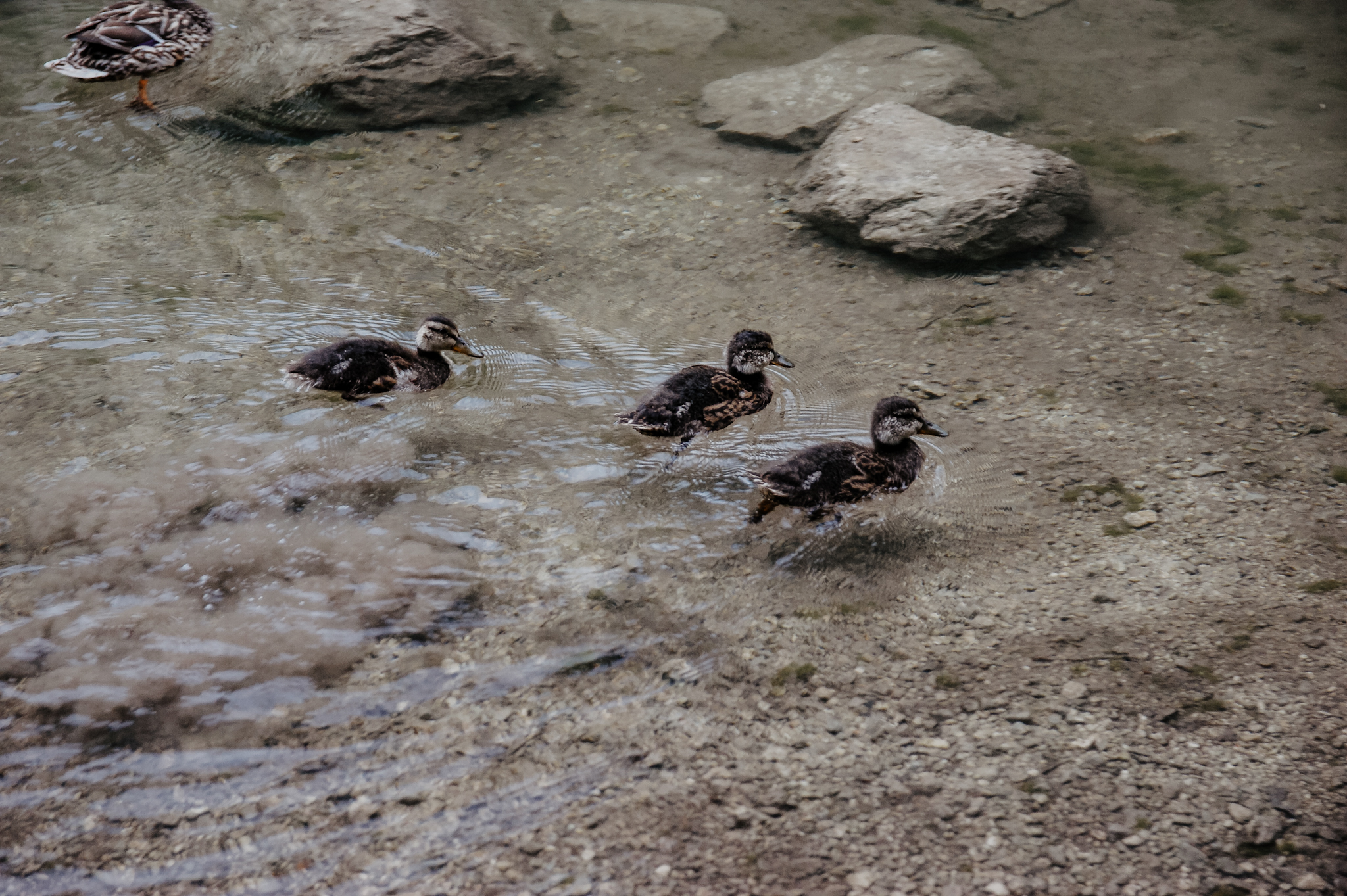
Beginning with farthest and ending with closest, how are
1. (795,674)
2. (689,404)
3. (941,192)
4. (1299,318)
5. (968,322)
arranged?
(941,192) → (968,322) → (1299,318) → (689,404) → (795,674)

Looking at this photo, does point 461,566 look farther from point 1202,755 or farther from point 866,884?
point 1202,755

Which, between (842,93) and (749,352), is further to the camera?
(842,93)

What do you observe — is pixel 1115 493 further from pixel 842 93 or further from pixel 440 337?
pixel 842 93

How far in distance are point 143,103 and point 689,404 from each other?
6.23 metres

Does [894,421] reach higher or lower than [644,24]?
lower

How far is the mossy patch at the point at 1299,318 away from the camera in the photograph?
208 inches

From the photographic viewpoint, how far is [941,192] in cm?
604

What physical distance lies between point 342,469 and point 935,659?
266cm

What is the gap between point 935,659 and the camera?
10.7 ft

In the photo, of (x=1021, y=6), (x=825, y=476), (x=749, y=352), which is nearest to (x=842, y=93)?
(x=1021, y=6)

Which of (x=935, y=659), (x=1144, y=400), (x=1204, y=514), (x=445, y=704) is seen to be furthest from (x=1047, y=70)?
(x=445, y=704)

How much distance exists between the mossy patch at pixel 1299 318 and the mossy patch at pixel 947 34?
4.97m

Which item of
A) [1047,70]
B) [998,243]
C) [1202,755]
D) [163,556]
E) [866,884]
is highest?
[1047,70]

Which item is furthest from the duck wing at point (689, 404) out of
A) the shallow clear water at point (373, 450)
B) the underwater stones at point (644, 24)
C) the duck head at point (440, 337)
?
the underwater stones at point (644, 24)
